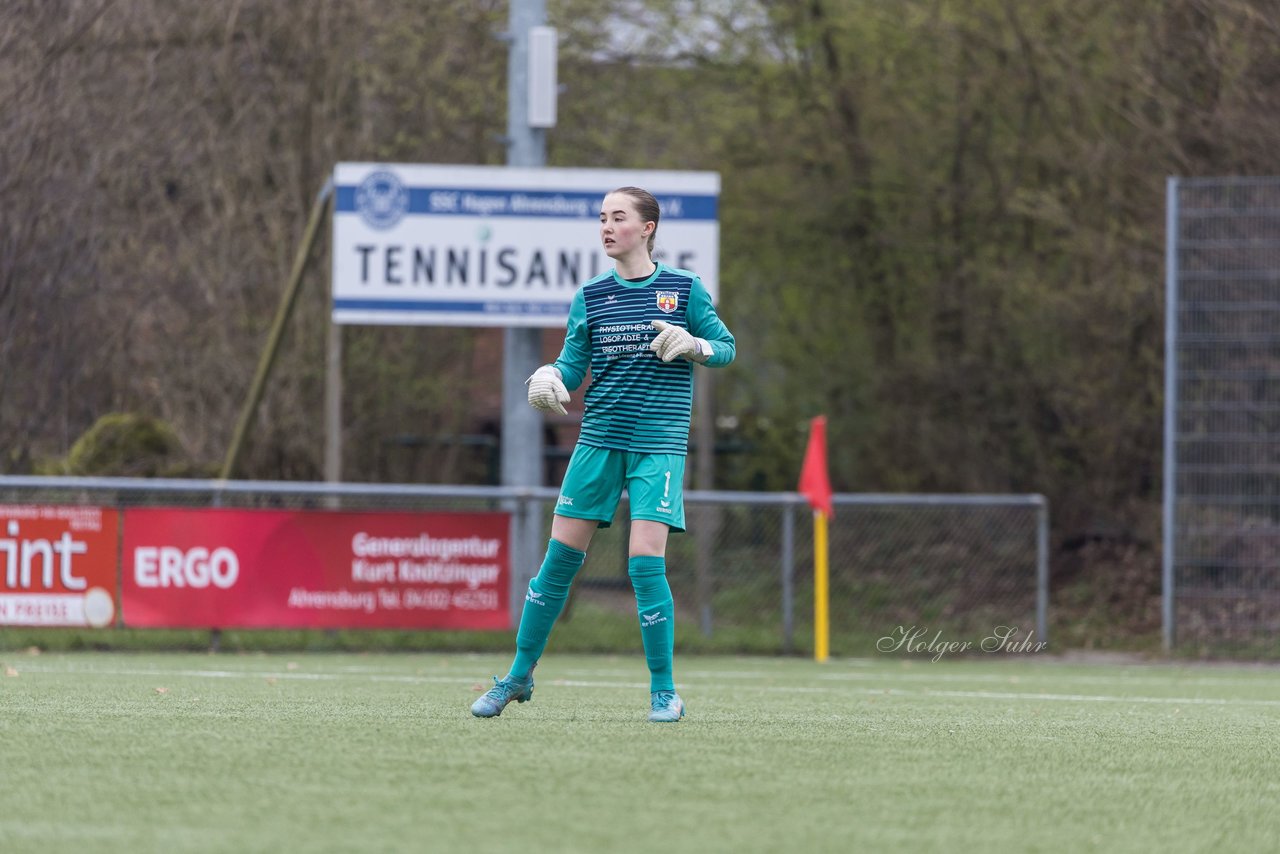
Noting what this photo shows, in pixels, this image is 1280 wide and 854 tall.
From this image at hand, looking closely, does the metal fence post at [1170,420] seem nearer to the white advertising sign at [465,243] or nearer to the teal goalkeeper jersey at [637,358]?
the white advertising sign at [465,243]

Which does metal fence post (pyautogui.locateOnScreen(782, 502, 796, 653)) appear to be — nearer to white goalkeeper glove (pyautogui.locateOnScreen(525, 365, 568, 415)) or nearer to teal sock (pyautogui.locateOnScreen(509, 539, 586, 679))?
teal sock (pyautogui.locateOnScreen(509, 539, 586, 679))

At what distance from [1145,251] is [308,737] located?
13.1 meters

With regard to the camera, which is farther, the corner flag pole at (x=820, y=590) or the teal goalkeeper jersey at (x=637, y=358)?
the corner flag pole at (x=820, y=590)

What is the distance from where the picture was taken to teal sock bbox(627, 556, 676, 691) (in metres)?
6.20

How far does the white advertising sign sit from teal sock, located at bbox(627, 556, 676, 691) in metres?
9.14

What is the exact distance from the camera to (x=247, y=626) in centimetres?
1320

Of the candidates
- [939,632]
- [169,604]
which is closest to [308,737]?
[169,604]

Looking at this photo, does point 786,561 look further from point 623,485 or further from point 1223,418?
point 623,485

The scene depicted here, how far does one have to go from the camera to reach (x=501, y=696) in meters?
6.28

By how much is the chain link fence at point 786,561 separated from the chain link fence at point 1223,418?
1.18 meters

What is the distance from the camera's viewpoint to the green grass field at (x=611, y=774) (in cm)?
396

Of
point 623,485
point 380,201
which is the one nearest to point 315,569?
point 380,201

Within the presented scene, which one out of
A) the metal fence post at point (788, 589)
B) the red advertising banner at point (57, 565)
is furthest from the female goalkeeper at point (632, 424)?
the metal fence post at point (788, 589)

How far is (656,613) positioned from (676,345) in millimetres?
929
